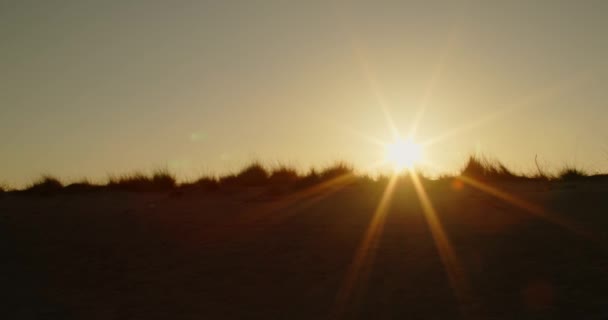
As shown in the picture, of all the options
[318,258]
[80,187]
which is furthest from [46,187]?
[318,258]

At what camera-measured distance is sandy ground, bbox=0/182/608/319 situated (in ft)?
20.1

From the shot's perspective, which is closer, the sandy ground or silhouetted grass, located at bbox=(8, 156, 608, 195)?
the sandy ground

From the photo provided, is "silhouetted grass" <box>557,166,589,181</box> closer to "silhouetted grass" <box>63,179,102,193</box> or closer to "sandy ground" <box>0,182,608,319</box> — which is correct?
"sandy ground" <box>0,182,608,319</box>

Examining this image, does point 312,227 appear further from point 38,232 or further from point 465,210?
A: point 38,232

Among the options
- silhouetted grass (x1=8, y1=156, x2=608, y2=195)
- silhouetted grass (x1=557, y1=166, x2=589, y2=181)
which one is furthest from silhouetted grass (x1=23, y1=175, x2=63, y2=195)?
silhouetted grass (x1=557, y1=166, x2=589, y2=181)

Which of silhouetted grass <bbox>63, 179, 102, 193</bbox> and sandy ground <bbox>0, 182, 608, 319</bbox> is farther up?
silhouetted grass <bbox>63, 179, 102, 193</bbox>

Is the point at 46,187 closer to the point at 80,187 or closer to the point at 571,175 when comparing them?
the point at 80,187

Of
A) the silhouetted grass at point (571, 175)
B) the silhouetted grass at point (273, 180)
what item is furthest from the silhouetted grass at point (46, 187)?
the silhouetted grass at point (571, 175)

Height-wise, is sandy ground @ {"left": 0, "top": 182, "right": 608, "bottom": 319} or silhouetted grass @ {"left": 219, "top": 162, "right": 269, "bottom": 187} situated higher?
silhouetted grass @ {"left": 219, "top": 162, "right": 269, "bottom": 187}

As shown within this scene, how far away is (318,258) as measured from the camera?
7605 millimetres

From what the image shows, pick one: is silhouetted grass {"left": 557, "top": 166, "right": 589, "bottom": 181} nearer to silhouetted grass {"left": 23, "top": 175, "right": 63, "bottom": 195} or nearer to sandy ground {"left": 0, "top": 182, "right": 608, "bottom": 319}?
sandy ground {"left": 0, "top": 182, "right": 608, "bottom": 319}

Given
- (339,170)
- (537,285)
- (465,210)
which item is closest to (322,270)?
(537,285)

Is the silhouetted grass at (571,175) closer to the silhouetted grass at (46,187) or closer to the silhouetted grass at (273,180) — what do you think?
the silhouetted grass at (273,180)

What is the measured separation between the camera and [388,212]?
31.0ft
